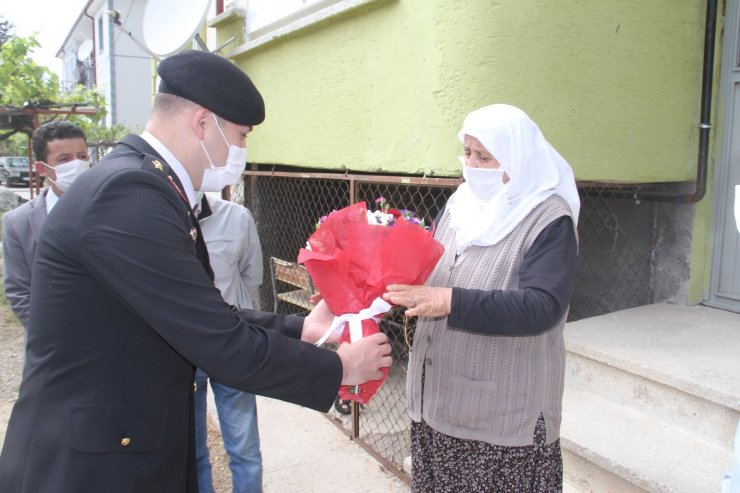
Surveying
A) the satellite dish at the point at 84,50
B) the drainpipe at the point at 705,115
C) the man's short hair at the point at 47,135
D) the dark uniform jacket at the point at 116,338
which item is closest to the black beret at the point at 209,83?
the dark uniform jacket at the point at 116,338

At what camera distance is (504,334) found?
180 cm

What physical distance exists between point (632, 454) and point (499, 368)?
1.17 meters

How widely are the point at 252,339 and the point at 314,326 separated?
0.62m

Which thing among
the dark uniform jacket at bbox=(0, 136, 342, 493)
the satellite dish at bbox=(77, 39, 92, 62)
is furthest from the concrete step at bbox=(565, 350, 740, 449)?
the satellite dish at bbox=(77, 39, 92, 62)

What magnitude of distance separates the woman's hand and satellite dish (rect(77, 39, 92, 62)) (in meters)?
28.9

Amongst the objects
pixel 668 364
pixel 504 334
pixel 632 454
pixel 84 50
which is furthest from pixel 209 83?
pixel 84 50

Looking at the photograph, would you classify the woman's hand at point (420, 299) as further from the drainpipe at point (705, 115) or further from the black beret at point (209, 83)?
the drainpipe at point (705, 115)

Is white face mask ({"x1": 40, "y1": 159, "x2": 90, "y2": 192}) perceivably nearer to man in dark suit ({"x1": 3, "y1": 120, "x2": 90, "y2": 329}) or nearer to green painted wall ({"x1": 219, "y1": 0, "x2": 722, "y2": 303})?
man in dark suit ({"x1": 3, "y1": 120, "x2": 90, "y2": 329})

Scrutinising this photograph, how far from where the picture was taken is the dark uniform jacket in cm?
134

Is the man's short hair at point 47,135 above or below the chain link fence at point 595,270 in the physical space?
Result: above

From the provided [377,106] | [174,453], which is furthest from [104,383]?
[377,106]

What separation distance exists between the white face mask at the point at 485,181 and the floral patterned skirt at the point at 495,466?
827 mm

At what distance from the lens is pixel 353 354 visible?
1.75 meters

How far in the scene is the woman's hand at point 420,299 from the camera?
1773 mm
